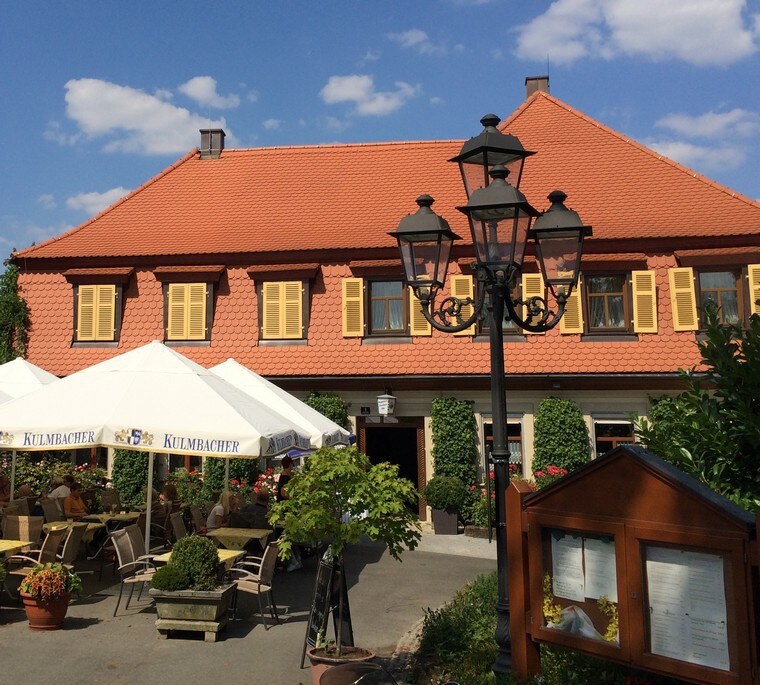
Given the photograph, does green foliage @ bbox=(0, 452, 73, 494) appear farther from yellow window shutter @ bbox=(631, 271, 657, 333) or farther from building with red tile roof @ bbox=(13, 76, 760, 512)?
yellow window shutter @ bbox=(631, 271, 657, 333)

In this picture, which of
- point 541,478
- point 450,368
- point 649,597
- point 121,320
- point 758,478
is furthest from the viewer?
point 121,320

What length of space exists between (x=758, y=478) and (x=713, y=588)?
1.95m

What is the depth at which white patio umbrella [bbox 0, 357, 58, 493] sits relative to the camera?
521 inches

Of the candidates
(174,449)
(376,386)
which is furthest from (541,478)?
(174,449)

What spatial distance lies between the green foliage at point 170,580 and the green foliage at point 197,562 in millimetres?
31

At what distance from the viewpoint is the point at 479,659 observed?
651 centimetres

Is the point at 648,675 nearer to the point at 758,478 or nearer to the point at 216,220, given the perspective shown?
the point at 758,478

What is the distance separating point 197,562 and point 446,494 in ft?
29.4

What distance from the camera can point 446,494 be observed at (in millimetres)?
16250

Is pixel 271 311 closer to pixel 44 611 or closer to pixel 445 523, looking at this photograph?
pixel 445 523

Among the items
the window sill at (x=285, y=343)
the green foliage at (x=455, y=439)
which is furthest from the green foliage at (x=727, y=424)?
the window sill at (x=285, y=343)

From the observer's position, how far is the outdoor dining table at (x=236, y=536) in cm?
1054

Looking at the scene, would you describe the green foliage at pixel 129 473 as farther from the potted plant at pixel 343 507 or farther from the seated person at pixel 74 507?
the potted plant at pixel 343 507

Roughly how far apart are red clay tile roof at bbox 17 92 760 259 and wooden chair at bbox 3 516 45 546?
10439 millimetres
